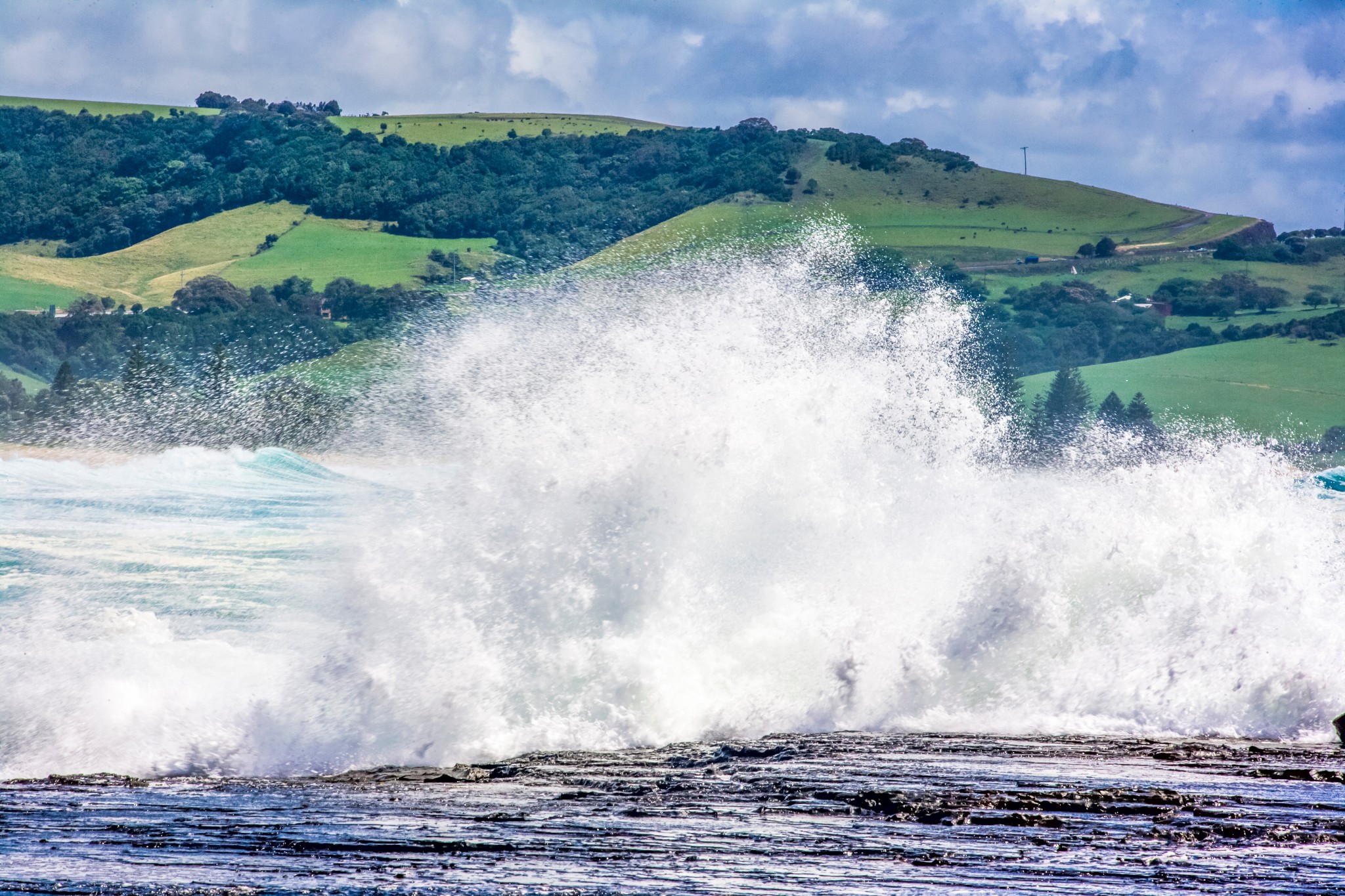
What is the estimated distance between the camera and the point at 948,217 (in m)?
154

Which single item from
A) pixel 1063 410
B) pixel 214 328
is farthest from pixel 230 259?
pixel 1063 410

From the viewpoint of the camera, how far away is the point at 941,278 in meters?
128

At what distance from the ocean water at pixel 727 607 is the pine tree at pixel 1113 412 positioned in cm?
7065

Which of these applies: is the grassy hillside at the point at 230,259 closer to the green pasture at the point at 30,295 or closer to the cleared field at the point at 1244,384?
the green pasture at the point at 30,295

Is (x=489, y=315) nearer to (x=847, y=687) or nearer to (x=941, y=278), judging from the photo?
(x=847, y=687)

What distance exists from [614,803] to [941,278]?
11973cm

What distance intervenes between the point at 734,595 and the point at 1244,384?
9792 centimetres

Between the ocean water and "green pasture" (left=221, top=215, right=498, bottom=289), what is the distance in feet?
407

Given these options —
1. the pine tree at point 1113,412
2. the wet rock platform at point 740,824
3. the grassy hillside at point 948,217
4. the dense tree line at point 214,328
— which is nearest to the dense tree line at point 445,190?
the grassy hillside at point 948,217

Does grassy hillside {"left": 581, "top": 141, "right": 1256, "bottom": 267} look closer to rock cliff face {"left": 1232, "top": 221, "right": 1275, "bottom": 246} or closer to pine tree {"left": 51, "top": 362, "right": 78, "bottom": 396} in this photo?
rock cliff face {"left": 1232, "top": 221, "right": 1275, "bottom": 246}

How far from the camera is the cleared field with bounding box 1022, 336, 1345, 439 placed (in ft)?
326

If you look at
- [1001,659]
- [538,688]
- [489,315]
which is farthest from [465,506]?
[489,315]

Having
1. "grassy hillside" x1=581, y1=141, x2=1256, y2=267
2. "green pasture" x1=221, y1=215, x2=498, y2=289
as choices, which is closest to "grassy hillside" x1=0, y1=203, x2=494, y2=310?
"green pasture" x1=221, y1=215, x2=498, y2=289

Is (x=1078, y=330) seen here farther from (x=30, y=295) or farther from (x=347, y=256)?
(x=30, y=295)
